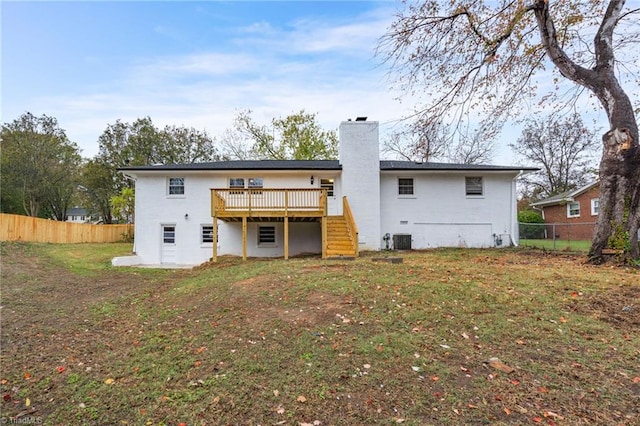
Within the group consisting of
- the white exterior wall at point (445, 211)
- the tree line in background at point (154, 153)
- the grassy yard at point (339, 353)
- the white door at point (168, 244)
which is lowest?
the grassy yard at point (339, 353)

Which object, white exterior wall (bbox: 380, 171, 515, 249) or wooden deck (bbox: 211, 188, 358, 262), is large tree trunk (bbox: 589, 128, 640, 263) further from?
wooden deck (bbox: 211, 188, 358, 262)

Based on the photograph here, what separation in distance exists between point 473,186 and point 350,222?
6729mm

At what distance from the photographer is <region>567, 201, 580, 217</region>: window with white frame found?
24159mm

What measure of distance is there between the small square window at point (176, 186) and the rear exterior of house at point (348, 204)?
0.15ft

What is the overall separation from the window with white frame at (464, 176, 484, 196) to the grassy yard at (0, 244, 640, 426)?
28.2 ft

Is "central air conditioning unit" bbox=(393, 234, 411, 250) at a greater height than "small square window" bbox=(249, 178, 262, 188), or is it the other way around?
"small square window" bbox=(249, 178, 262, 188)

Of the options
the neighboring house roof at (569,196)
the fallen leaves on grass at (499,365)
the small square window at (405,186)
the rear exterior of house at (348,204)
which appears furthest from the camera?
the neighboring house roof at (569,196)

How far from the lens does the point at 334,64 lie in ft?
43.2

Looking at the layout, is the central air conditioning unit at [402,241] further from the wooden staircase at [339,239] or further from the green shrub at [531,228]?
the green shrub at [531,228]

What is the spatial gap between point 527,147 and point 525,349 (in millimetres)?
37547

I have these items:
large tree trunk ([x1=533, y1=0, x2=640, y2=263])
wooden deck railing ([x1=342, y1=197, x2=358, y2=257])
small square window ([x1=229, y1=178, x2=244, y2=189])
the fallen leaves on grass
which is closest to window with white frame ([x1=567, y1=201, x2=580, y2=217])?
large tree trunk ([x1=533, y1=0, x2=640, y2=263])

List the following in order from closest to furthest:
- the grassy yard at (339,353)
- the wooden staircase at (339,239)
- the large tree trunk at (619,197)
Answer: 1. the grassy yard at (339,353)
2. the large tree trunk at (619,197)
3. the wooden staircase at (339,239)

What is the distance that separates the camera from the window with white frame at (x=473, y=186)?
15812 millimetres

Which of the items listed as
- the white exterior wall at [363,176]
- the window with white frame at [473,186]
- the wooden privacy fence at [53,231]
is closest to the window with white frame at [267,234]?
the white exterior wall at [363,176]
